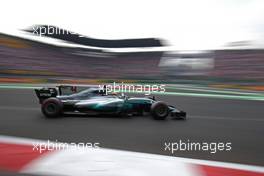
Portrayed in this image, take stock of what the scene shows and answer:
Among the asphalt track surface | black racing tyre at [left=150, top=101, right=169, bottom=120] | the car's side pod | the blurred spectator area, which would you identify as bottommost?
the asphalt track surface

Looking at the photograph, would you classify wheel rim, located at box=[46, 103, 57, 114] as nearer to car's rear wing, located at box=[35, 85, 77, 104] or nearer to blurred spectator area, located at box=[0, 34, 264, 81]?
car's rear wing, located at box=[35, 85, 77, 104]

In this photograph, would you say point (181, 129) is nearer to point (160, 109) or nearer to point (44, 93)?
point (160, 109)

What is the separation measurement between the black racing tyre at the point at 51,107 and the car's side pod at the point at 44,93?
30 mm

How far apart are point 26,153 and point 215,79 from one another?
142 centimetres

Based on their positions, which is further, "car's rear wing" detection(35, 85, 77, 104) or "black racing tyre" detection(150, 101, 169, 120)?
"car's rear wing" detection(35, 85, 77, 104)

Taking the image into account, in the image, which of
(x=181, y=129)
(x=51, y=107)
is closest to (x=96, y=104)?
(x=51, y=107)

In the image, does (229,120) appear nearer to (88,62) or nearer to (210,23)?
(210,23)

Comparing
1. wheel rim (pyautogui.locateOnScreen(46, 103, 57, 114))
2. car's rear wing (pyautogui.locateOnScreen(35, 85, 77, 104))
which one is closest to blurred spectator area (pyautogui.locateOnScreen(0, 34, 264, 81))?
car's rear wing (pyautogui.locateOnScreen(35, 85, 77, 104))

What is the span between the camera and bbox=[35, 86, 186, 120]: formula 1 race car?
2223 mm

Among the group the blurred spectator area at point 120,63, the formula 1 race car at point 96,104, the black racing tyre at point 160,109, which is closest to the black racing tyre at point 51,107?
the formula 1 race car at point 96,104

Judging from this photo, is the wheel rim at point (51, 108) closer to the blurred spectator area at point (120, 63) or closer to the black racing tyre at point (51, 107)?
the black racing tyre at point (51, 107)

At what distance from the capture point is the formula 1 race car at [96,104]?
222 cm

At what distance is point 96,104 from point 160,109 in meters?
0.47

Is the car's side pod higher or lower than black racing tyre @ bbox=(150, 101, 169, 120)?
higher
